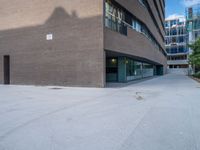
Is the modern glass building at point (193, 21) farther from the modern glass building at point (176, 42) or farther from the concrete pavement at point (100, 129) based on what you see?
the concrete pavement at point (100, 129)

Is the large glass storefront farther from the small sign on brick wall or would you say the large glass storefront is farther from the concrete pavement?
the concrete pavement

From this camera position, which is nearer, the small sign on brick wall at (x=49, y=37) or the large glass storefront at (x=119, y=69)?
the small sign on brick wall at (x=49, y=37)

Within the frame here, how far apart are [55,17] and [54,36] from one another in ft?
5.58

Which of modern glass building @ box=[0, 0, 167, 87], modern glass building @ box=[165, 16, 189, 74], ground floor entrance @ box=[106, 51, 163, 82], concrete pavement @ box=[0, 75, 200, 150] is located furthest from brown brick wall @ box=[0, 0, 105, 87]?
modern glass building @ box=[165, 16, 189, 74]

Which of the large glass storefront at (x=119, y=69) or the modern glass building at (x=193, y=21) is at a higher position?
the modern glass building at (x=193, y=21)

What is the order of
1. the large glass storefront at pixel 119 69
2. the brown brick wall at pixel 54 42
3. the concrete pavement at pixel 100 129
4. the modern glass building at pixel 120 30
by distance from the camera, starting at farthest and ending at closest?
the large glass storefront at pixel 119 69
the modern glass building at pixel 120 30
the brown brick wall at pixel 54 42
the concrete pavement at pixel 100 129

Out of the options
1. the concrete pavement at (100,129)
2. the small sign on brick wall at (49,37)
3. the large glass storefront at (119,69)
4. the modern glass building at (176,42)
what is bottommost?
the concrete pavement at (100,129)

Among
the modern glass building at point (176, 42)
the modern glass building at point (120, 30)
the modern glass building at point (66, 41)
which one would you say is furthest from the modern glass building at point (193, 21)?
the modern glass building at point (66, 41)

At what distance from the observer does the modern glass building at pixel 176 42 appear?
69.0 metres

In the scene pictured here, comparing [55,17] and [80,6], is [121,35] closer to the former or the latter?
[80,6]

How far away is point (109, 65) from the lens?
22.3m

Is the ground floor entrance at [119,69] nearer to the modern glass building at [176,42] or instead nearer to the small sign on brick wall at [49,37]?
the small sign on brick wall at [49,37]

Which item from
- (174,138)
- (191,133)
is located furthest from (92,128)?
(191,133)

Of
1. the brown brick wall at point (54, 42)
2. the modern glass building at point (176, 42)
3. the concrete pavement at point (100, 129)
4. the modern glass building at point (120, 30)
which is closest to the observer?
the concrete pavement at point (100, 129)
